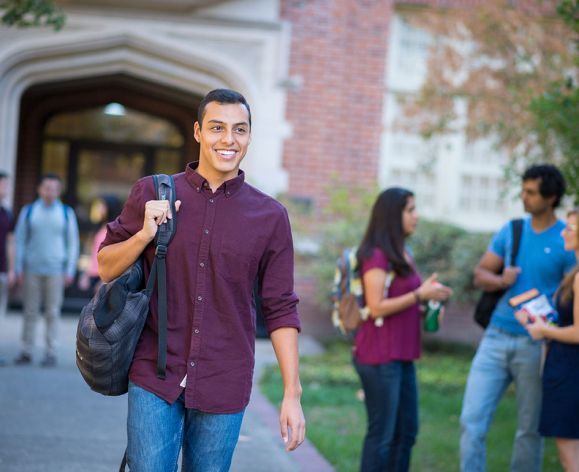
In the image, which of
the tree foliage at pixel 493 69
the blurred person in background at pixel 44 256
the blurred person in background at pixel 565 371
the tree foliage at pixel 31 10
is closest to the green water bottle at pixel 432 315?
the blurred person in background at pixel 565 371

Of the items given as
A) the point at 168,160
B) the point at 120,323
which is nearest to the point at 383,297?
the point at 120,323

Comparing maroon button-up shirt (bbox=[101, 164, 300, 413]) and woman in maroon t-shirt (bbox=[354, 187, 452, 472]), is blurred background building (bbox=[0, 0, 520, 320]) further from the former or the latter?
maroon button-up shirt (bbox=[101, 164, 300, 413])

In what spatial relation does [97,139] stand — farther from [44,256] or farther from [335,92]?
[44,256]

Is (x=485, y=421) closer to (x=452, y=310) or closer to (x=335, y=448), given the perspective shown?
(x=335, y=448)

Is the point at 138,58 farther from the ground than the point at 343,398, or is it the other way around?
the point at 138,58

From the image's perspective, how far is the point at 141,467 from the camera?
3199mm

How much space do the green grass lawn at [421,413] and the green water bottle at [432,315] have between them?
1.28 metres

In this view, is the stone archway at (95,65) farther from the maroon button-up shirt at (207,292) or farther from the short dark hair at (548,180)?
the maroon button-up shirt at (207,292)

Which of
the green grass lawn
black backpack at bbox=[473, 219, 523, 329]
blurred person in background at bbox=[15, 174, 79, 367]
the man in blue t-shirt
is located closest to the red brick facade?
the green grass lawn

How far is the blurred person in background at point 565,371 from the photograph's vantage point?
15.4ft

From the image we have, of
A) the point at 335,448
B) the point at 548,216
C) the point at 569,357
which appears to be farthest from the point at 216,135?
the point at 335,448

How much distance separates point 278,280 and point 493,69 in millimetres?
8418

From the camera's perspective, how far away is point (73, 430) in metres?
6.80

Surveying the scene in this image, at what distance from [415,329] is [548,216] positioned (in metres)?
1.03
